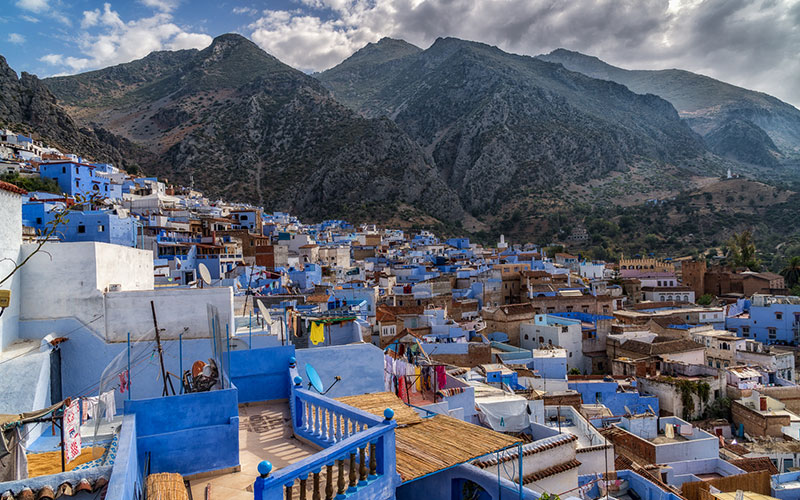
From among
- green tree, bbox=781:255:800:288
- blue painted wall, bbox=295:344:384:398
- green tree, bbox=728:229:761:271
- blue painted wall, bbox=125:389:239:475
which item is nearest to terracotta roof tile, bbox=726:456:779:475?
blue painted wall, bbox=295:344:384:398

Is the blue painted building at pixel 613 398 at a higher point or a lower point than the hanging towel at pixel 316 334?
lower

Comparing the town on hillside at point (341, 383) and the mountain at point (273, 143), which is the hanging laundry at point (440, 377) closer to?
the town on hillside at point (341, 383)

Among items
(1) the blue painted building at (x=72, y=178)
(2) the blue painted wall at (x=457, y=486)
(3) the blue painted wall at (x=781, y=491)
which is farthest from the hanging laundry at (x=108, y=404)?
(1) the blue painted building at (x=72, y=178)

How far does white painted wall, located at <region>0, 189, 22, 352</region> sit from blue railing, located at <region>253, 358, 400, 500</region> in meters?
6.10

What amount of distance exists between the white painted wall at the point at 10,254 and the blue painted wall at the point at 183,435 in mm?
4823

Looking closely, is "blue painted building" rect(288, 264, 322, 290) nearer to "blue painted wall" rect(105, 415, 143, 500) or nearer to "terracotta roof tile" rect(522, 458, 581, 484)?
"terracotta roof tile" rect(522, 458, 581, 484)

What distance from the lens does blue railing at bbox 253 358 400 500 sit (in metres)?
4.16

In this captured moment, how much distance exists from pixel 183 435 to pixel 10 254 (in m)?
5.87

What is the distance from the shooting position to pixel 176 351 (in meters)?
9.39

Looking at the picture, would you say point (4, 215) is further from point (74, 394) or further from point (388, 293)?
point (388, 293)

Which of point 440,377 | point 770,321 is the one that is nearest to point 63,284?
point 440,377

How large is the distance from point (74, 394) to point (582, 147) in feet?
365

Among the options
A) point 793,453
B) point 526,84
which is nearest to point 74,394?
point 793,453

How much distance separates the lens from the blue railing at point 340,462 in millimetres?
4156
